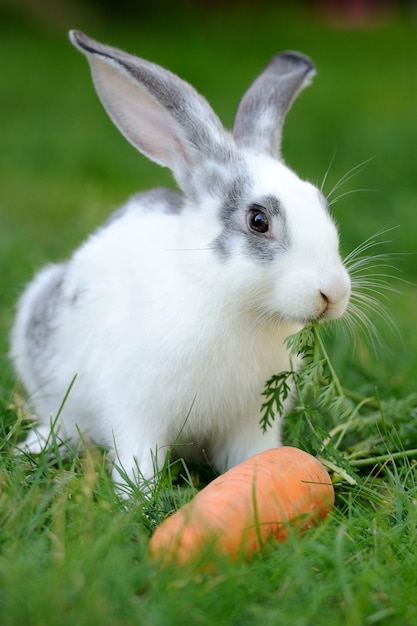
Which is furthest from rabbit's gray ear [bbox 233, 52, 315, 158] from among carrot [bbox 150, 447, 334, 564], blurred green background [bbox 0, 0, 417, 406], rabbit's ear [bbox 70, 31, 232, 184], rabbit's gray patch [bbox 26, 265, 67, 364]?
carrot [bbox 150, 447, 334, 564]

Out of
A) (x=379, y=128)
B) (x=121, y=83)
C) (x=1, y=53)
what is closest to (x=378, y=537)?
(x=121, y=83)

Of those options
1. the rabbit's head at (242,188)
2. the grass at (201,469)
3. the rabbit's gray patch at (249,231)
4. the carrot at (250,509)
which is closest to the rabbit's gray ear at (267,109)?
the rabbit's head at (242,188)

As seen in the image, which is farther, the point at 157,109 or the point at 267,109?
the point at 267,109

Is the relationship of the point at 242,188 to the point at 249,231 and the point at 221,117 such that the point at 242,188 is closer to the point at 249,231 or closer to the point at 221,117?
the point at 249,231

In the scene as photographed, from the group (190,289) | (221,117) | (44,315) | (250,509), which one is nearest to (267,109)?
(190,289)

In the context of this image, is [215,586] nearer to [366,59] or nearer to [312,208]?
[312,208]
